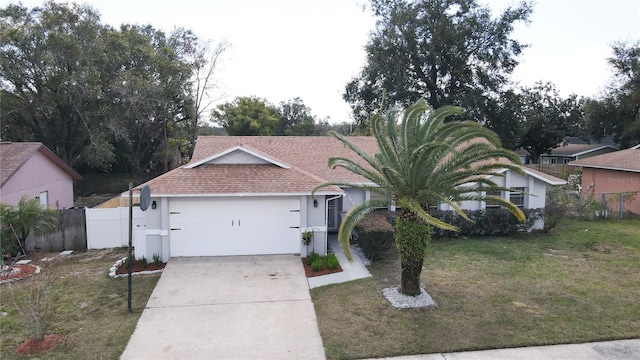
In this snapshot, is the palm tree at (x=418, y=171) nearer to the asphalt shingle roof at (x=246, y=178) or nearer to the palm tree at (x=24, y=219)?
the asphalt shingle roof at (x=246, y=178)

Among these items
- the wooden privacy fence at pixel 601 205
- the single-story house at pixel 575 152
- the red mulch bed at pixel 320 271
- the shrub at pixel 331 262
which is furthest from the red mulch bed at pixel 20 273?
the single-story house at pixel 575 152

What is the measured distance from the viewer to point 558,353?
287 inches

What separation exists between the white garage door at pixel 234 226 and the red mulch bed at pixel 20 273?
382 centimetres

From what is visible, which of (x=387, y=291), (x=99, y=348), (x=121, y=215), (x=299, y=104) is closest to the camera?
(x=99, y=348)

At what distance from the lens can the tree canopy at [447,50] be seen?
3381cm

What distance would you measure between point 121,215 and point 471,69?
101 ft

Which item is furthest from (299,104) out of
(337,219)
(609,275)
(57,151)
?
(609,275)

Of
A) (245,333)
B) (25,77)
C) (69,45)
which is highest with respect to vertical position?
(69,45)

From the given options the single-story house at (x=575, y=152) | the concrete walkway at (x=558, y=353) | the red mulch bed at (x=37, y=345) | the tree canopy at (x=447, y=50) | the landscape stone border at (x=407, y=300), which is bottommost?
the concrete walkway at (x=558, y=353)

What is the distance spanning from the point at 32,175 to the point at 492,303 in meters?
19.7

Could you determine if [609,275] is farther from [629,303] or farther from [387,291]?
[387,291]

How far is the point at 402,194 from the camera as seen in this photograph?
9359 millimetres

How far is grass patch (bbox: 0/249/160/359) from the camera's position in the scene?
24.5 ft

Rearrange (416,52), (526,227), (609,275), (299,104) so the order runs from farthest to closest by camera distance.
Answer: (299,104)
(416,52)
(526,227)
(609,275)
